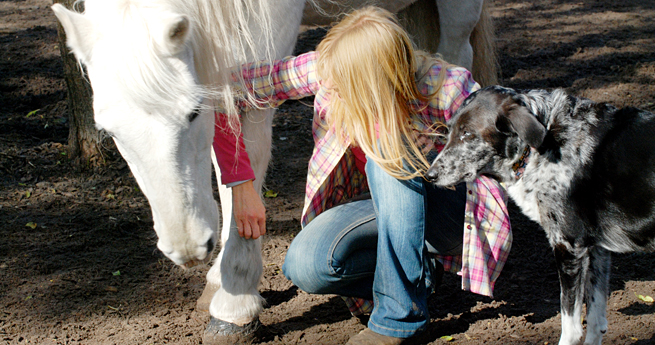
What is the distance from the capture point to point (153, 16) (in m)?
1.90

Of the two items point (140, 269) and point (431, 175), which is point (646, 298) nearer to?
point (431, 175)

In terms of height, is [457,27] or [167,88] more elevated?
[457,27]

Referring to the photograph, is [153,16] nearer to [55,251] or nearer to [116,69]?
[116,69]

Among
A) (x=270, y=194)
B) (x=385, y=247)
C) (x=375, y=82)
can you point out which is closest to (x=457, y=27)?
(x=270, y=194)

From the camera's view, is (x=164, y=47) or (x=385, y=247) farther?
(x=385, y=247)

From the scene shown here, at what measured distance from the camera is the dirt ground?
2.77 meters

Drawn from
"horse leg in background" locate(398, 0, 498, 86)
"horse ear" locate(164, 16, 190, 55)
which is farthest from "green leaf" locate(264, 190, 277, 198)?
"horse ear" locate(164, 16, 190, 55)

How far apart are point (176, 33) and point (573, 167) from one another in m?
1.70

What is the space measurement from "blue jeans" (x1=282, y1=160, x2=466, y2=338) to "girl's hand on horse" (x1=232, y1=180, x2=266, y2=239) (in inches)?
7.9

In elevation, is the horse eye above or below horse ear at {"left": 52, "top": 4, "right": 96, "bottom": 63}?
below

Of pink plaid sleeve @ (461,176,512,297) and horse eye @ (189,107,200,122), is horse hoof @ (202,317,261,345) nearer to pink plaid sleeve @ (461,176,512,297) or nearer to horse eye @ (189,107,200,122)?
pink plaid sleeve @ (461,176,512,297)

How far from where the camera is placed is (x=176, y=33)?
1.84 m

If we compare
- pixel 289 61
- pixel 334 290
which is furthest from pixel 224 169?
pixel 334 290

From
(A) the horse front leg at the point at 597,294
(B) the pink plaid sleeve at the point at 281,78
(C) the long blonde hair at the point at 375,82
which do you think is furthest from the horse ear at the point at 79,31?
(A) the horse front leg at the point at 597,294
